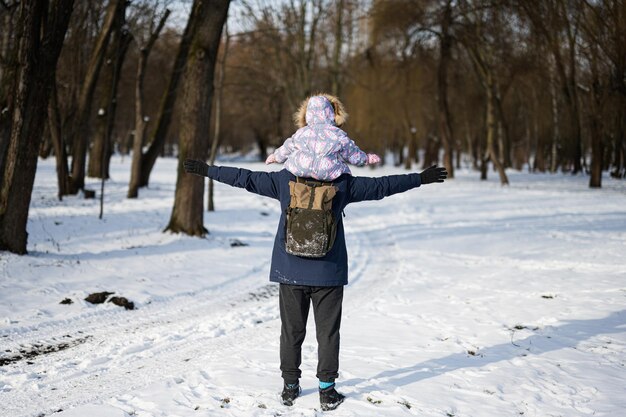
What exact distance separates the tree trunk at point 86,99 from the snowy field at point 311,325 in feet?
13.8

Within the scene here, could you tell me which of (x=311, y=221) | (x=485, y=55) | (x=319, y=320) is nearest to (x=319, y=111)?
(x=311, y=221)

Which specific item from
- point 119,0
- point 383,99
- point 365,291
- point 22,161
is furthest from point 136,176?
point 383,99

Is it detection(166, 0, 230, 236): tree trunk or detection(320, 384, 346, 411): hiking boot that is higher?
detection(166, 0, 230, 236): tree trunk

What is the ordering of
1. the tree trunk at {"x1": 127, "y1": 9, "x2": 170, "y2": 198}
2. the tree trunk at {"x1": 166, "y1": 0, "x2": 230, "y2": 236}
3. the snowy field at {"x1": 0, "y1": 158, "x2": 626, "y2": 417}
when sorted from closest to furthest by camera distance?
the snowy field at {"x1": 0, "y1": 158, "x2": 626, "y2": 417} → the tree trunk at {"x1": 166, "y1": 0, "x2": 230, "y2": 236} → the tree trunk at {"x1": 127, "y1": 9, "x2": 170, "y2": 198}

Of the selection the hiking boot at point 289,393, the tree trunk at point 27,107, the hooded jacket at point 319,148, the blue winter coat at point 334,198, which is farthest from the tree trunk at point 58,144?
the hiking boot at point 289,393

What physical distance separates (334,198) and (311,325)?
8.40ft

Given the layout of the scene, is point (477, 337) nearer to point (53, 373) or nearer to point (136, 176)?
point (53, 373)

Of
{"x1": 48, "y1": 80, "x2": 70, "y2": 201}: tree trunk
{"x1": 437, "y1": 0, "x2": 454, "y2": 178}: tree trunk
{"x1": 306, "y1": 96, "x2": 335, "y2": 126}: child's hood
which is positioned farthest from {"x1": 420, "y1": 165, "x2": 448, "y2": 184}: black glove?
{"x1": 437, "y1": 0, "x2": 454, "y2": 178}: tree trunk

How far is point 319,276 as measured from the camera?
3787mm

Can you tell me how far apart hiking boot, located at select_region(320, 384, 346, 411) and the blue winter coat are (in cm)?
81

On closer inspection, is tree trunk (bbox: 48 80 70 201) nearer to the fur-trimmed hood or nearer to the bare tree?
the fur-trimmed hood

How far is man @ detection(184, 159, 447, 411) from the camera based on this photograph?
3.82 metres

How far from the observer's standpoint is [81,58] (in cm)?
1970

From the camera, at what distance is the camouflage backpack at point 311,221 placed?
373cm
